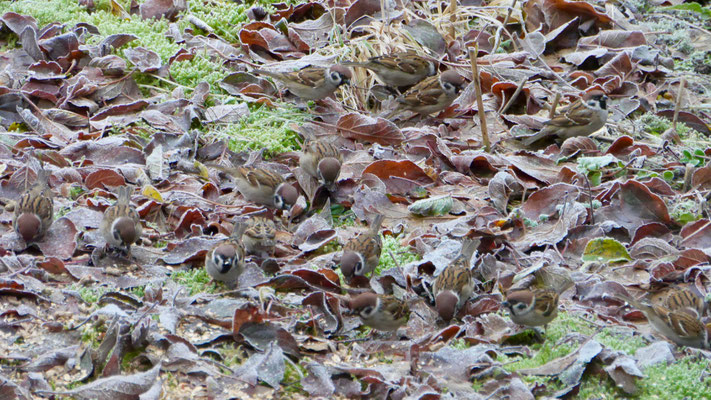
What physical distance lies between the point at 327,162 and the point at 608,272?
214cm

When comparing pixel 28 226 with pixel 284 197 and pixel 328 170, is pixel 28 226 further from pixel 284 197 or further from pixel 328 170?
pixel 328 170

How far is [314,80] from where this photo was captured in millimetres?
7277

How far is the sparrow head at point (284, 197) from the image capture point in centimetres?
611

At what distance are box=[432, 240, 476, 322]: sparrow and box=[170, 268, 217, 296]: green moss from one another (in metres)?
1.36

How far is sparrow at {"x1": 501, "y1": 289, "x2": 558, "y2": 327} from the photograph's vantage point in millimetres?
4438

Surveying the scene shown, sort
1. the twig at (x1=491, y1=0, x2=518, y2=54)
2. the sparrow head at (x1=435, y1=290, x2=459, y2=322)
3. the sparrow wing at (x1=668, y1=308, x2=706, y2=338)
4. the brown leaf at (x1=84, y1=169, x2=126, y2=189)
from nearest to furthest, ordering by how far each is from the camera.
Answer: the sparrow wing at (x1=668, y1=308, x2=706, y2=338) → the sparrow head at (x1=435, y1=290, x2=459, y2=322) → the brown leaf at (x1=84, y1=169, x2=126, y2=189) → the twig at (x1=491, y1=0, x2=518, y2=54)

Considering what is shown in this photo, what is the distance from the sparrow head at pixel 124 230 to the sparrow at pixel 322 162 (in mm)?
1626

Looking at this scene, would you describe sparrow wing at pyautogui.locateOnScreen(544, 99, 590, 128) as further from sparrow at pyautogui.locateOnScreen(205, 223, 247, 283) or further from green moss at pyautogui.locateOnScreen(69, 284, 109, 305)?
green moss at pyautogui.locateOnScreen(69, 284, 109, 305)

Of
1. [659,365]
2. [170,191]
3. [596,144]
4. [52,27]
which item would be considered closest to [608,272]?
[659,365]

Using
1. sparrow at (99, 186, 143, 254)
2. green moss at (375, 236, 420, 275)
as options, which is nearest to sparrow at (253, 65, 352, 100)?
green moss at (375, 236, 420, 275)

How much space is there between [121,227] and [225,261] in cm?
70

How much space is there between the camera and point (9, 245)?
512cm

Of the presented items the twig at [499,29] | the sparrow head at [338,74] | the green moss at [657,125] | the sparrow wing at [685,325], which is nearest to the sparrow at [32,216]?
the sparrow head at [338,74]

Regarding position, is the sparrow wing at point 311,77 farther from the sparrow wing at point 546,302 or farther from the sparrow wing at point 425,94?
the sparrow wing at point 546,302
